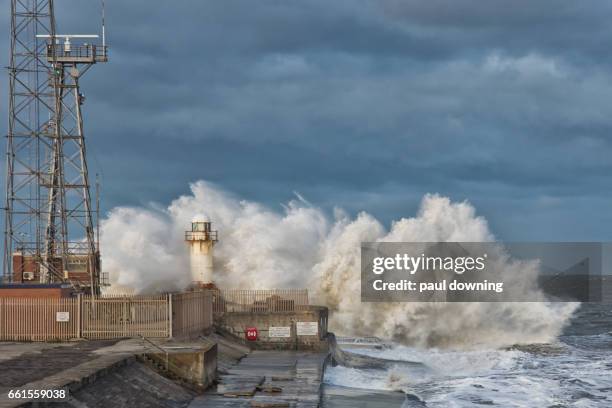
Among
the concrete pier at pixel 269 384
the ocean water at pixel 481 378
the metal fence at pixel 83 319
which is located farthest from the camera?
the metal fence at pixel 83 319

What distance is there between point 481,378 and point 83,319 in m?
14.1

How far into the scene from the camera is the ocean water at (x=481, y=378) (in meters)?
27.1

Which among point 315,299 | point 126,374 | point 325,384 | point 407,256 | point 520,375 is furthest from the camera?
point 407,256

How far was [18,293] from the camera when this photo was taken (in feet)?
98.5

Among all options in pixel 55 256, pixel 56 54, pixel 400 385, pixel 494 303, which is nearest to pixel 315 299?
pixel 494 303

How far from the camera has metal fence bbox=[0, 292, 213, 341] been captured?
1085 inches

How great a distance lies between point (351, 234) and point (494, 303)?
9.48 m

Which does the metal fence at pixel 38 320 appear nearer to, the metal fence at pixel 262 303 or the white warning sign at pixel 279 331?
the metal fence at pixel 262 303

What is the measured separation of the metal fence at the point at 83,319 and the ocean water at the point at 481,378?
548cm

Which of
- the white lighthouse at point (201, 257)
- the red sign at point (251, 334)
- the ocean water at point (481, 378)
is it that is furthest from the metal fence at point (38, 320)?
the white lighthouse at point (201, 257)

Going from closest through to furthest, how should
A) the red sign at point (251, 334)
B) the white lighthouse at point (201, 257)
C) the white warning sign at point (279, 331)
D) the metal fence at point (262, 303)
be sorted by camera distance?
the white warning sign at point (279, 331)
the red sign at point (251, 334)
the metal fence at point (262, 303)
the white lighthouse at point (201, 257)

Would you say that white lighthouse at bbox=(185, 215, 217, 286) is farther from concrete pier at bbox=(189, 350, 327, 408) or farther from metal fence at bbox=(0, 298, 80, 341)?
metal fence at bbox=(0, 298, 80, 341)

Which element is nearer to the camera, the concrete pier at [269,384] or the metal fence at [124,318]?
the concrete pier at [269,384]

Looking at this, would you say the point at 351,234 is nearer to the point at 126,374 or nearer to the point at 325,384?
the point at 325,384
